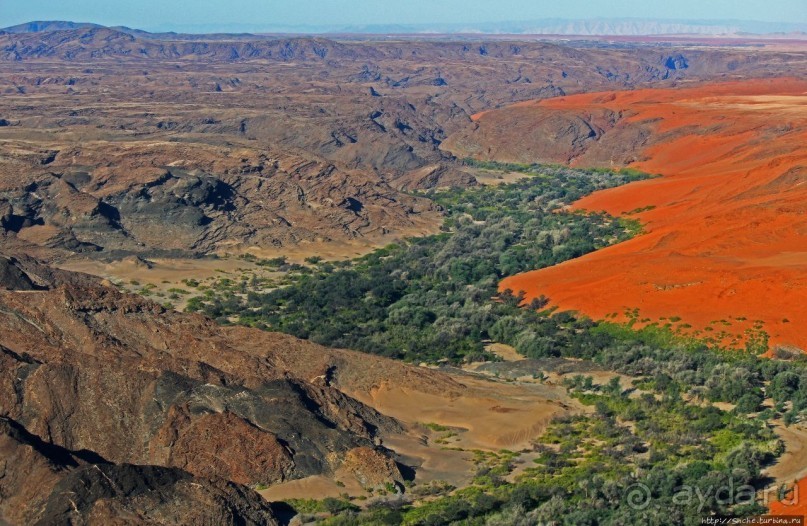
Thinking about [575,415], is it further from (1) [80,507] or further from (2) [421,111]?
(2) [421,111]

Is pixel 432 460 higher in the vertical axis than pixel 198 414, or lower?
lower

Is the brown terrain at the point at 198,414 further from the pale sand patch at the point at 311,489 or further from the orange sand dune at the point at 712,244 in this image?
the orange sand dune at the point at 712,244

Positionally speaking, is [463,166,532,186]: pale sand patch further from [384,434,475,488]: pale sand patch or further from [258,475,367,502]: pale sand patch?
[258,475,367,502]: pale sand patch

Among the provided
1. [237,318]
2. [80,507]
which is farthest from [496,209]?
[80,507]

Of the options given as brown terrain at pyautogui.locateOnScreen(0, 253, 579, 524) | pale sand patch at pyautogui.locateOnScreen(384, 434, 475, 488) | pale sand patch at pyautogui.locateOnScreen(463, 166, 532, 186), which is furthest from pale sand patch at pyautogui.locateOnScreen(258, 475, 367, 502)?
pale sand patch at pyautogui.locateOnScreen(463, 166, 532, 186)

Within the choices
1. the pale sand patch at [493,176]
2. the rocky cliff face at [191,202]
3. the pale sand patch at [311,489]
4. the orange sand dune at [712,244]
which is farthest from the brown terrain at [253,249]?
the pale sand patch at [493,176]

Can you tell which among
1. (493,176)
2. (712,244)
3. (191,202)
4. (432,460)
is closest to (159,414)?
(432,460)

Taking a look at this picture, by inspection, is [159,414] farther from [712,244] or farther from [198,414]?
[712,244]
